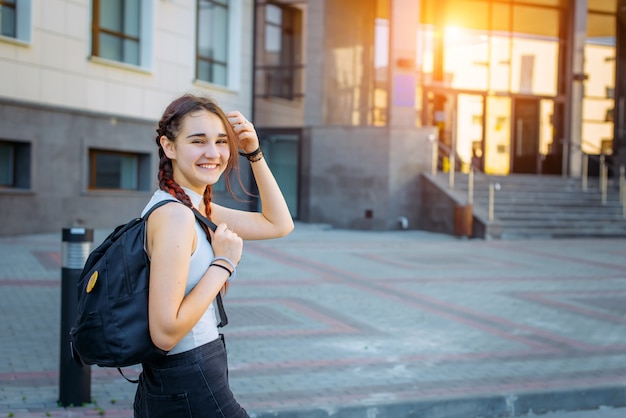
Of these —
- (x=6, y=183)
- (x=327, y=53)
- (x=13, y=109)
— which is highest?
(x=327, y=53)

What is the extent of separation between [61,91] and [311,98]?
802cm

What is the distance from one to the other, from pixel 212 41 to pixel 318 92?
3.32 meters

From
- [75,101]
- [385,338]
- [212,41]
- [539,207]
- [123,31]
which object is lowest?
[385,338]

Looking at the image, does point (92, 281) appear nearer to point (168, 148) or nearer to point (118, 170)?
point (168, 148)

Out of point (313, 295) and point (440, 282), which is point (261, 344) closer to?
point (313, 295)

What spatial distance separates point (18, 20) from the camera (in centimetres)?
1548

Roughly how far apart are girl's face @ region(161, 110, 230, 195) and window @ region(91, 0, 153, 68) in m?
16.0

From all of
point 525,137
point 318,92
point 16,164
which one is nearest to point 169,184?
point 16,164

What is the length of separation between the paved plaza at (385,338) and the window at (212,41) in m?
9.15

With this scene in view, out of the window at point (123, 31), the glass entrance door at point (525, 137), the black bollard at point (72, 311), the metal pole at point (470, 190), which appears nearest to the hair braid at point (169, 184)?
the black bollard at point (72, 311)

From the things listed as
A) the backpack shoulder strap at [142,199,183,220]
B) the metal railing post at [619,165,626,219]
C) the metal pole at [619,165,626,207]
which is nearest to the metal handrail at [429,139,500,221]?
the metal railing post at [619,165,626,219]

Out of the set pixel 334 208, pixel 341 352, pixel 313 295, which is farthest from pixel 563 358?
pixel 334 208

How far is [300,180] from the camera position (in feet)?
73.5

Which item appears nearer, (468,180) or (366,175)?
(366,175)
